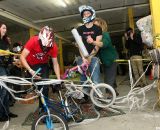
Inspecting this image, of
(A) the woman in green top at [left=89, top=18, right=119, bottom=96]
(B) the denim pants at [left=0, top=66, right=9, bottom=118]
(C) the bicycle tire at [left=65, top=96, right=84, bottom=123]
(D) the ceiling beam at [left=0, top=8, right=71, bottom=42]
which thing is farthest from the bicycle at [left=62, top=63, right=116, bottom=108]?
(D) the ceiling beam at [left=0, top=8, right=71, bottom=42]

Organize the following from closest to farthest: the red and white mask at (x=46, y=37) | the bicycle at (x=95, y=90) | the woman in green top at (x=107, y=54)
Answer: the red and white mask at (x=46, y=37)
the bicycle at (x=95, y=90)
the woman in green top at (x=107, y=54)

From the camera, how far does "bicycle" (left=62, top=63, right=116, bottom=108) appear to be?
388 centimetres

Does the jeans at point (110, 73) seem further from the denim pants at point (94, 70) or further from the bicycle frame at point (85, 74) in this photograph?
the bicycle frame at point (85, 74)

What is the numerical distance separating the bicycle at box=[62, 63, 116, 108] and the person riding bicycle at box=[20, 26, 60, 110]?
266mm

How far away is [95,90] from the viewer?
12.8 ft

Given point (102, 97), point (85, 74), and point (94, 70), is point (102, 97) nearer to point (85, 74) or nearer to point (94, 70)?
point (85, 74)

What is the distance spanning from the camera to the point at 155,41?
435 centimetres

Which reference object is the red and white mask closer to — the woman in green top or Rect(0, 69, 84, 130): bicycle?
Rect(0, 69, 84, 130): bicycle

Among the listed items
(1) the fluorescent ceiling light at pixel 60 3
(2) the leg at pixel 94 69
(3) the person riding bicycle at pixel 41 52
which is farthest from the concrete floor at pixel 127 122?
(1) the fluorescent ceiling light at pixel 60 3

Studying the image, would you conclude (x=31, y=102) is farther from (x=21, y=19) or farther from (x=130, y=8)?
(x=130, y=8)

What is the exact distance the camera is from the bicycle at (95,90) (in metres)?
3.88

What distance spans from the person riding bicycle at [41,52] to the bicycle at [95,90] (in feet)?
0.87

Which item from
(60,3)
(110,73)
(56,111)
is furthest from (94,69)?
(60,3)

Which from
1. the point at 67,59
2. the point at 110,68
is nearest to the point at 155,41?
the point at 110,68
